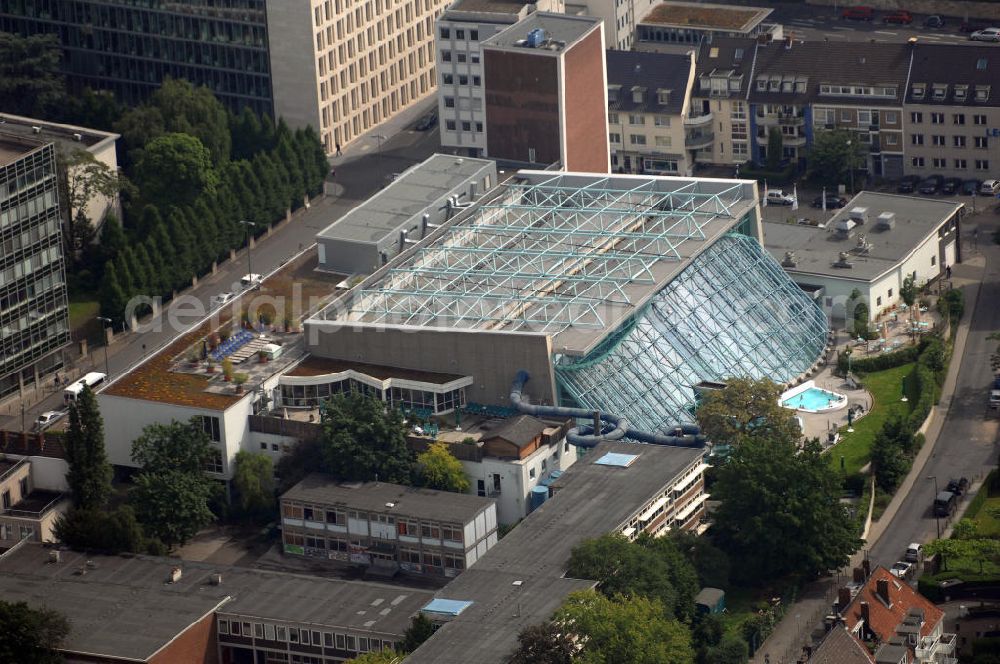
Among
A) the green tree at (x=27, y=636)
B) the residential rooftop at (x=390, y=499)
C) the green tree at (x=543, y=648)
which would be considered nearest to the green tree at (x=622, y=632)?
the green tree at (x=543, y=648)

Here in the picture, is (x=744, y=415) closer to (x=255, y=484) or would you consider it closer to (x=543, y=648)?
(x=255, y=484)

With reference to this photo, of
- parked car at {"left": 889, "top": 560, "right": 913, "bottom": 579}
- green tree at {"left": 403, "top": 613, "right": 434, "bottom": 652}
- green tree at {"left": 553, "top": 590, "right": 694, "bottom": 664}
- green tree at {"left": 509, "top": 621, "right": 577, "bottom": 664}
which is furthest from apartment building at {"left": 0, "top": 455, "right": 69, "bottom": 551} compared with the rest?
parked car at {"left": 889, "top": 560, "right": 913, "bottom": 579}

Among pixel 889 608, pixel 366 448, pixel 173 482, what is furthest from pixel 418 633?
pixel 889 608

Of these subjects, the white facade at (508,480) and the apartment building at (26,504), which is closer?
the white facade at (508,480)

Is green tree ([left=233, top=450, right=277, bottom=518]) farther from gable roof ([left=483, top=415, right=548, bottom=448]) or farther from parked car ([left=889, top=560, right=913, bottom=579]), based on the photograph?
parked car ([left=889, top=560, right=913, bottom=579])

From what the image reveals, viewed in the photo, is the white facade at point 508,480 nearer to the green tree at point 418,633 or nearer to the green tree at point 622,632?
the green tree at point 418,633

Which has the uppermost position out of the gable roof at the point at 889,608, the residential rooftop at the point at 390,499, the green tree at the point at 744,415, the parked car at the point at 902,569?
the green tree at the point at 744,415

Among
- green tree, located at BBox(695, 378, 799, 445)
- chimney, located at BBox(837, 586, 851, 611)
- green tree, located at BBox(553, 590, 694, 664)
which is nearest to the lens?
green tree, located at BBox(553, 590, 694, 664)
